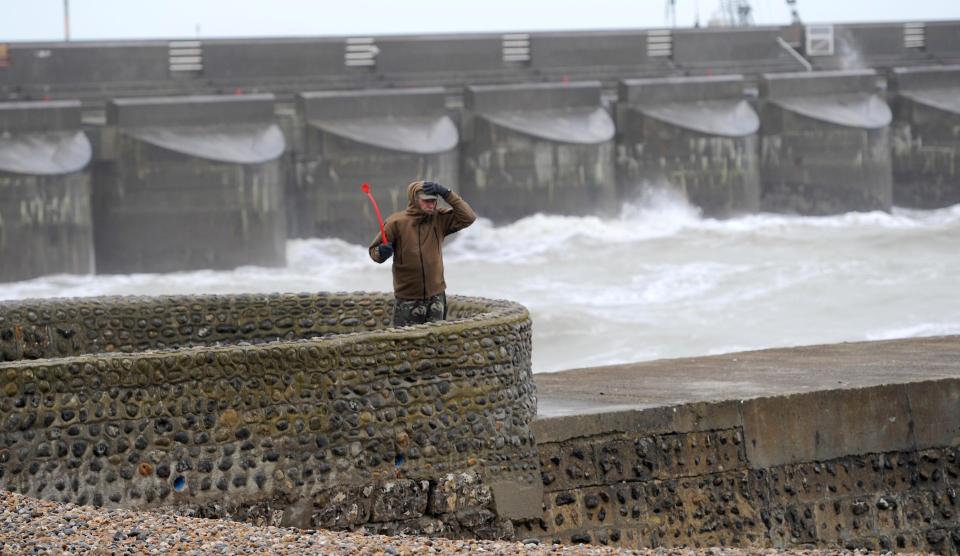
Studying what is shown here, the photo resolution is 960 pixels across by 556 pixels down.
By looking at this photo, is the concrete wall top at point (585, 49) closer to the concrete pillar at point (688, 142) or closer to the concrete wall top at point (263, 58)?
the concrete pillar at point (688, 142)

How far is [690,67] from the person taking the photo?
1134 inches

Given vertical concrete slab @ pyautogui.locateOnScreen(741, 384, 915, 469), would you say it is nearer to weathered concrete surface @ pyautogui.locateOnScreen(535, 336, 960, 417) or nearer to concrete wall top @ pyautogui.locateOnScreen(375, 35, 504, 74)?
weathered concrete surface @ pyautogui.locateOnScreen(535, 336, 960, 417)

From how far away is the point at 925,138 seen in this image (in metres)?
29.0

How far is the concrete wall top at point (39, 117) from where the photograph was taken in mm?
21203

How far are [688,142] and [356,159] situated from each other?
6.14 meters

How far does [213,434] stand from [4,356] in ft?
6.82

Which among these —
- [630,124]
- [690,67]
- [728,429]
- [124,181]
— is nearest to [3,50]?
[124,181]

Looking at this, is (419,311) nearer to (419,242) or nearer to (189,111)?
(419,242)

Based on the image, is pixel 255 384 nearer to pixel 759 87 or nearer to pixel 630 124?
pixel 630 124

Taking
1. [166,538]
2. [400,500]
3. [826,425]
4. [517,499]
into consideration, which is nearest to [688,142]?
[826,425]

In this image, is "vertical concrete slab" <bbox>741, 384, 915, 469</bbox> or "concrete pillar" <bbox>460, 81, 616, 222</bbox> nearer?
"vertical concrete slab" <bbox>741, 384, 915, 469</bbox>

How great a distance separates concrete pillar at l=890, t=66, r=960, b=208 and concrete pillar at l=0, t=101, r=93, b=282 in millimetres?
15773

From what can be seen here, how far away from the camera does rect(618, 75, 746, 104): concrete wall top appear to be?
2612 cm

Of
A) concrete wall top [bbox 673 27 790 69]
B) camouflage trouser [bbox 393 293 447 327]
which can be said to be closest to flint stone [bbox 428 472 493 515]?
camouflage trouser [bbox 393 293 447 327]
